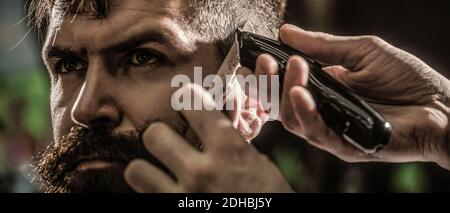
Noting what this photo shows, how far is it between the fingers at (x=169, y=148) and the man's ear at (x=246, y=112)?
355mm

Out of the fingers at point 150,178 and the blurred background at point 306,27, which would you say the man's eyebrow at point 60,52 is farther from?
the fingers at point 150,178

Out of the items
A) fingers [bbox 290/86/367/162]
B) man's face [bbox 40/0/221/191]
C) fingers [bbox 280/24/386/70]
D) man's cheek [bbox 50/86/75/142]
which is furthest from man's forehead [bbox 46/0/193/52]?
Result: fingers [bbox 290/86/367/162]

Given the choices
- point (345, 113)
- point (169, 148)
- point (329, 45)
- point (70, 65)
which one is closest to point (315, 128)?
point (345, 113)

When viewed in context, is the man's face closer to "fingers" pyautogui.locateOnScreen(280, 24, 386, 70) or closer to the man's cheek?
the man's cheek

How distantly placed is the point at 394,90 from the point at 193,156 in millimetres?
570

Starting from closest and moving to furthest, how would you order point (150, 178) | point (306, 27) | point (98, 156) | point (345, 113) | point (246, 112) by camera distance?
point (150, 178)
point (345, 113)
point (98, 156)
point (246, 112)
point (306, 27)

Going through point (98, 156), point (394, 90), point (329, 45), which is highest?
point (329, 45)

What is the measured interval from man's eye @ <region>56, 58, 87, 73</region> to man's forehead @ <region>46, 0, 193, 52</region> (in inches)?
2.0

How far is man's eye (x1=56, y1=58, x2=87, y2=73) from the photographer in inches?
59.1

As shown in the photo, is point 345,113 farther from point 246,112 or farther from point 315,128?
point 246,112

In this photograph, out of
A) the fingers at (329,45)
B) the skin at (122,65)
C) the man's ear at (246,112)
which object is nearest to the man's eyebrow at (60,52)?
the skin at (122,65)

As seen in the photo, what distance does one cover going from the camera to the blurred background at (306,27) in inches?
60.4

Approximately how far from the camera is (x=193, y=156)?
111 cm
